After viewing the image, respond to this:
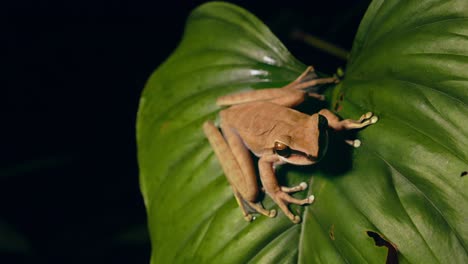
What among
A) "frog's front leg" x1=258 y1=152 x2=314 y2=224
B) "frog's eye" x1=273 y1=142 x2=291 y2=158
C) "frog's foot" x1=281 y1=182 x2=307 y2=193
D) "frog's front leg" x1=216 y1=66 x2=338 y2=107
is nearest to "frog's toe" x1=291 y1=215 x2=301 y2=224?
"frog's front leg" x1=258 y1=152 x2=314 y2=224

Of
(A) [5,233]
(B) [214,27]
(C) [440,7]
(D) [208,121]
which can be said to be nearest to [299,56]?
(B) [214,27]

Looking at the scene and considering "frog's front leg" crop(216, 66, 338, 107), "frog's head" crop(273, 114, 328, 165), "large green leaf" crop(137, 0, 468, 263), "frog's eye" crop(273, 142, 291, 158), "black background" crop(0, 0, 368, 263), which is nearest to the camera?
"large green leaf" crop(137, 0, 468, 263)

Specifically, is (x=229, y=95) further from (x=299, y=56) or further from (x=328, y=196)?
(x=299, y=56)

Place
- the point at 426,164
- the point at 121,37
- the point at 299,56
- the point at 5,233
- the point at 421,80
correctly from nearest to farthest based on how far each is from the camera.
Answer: the point at 426,164 → the point at 421,80 → the point at 299,56 → the point at 5,233 → the point at 121,37

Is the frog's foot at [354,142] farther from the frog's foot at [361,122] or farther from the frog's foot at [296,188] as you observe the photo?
the frog's foot at [296,188]

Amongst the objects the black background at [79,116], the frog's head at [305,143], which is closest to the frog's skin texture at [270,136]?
the frog's head at [305,143]

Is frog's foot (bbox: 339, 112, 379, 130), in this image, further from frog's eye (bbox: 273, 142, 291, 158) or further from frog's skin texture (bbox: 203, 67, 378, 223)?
frog's eye (bbox: 273, 142, 291, 158)
